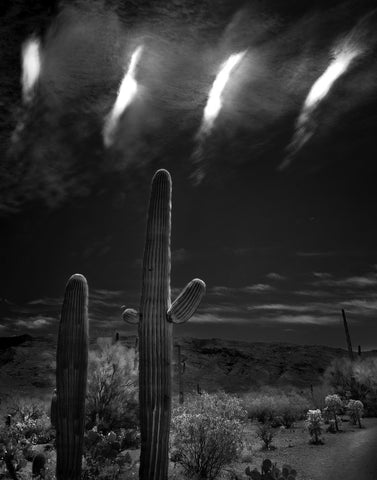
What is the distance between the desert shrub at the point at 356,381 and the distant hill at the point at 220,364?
21.0 metres

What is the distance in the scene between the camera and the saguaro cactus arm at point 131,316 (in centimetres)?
869

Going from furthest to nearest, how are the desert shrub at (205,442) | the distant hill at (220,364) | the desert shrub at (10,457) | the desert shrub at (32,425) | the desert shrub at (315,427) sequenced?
the distant hill at (220,364) < the desert shrub at (315,427) < the desert shrub at (32,425) < the desert shrub at (205,442) < the desert shrub at (10,457)

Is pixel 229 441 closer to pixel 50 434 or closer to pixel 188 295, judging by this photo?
pixel 188 295

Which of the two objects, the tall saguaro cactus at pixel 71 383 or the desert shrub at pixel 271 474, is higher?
the tall saguaro cactus at pixel 71 383

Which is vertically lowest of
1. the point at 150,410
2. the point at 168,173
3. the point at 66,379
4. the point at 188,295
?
the point at 150,410

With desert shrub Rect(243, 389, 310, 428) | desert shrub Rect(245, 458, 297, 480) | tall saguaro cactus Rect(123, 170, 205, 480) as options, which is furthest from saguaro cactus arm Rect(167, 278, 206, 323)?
desert shrub Rect(243, 389, 310, 428)

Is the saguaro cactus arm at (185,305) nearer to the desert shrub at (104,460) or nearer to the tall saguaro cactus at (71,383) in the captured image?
the tall saguaro cactus at (71,383)

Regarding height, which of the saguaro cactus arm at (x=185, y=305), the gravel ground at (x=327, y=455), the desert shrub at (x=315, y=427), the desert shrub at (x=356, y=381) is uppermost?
the saguaro cactus arm at (x=185, y=305)

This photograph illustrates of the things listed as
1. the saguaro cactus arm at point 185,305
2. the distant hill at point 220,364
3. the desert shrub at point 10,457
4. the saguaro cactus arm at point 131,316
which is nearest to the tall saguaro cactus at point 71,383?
the saguaro cactus arm at point 131,316

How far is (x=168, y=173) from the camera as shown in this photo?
29.9ft

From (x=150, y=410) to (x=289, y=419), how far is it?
63.1 feet

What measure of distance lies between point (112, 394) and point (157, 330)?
1250cm

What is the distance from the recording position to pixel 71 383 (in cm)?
791

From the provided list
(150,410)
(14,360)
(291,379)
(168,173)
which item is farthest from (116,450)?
(14,360)
